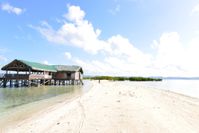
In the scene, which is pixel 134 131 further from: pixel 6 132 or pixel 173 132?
pixel 6 132

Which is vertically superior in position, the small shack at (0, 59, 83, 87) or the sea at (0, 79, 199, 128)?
the small shack at (0, 59, 83, 87)

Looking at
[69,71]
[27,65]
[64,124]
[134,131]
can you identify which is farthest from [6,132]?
[69,71]

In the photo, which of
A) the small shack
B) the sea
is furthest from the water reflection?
the small shack

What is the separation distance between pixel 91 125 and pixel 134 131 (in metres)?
1.85

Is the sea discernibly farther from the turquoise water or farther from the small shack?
the small shack

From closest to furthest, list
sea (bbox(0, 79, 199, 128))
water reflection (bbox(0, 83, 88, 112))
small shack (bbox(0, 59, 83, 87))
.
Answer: sea (bbox(0, 79, 199, 128))
water reflection (bbox(0, 83, 88, 112))
small shack (bbox(0, 59, 83, 87))

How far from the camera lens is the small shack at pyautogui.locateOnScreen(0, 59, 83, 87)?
38.9 metres

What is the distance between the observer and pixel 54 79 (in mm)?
50469

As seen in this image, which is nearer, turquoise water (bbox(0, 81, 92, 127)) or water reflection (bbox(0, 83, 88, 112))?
turquoise water (bbox(0, 81, 92, 127))

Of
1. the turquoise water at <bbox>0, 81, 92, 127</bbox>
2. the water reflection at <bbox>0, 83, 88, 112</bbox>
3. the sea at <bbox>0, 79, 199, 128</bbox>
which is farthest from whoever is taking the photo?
the water reflection at <bbox>0, 83, 88, 112</bbox>

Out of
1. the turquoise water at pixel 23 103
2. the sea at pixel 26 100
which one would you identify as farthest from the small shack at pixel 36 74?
the turquoise water at pixel 23 103

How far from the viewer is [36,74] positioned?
42.1 m

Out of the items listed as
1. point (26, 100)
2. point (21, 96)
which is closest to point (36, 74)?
point (21, 96)

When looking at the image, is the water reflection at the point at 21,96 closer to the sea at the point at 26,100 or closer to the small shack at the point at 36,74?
the sea at the point at 26,100
